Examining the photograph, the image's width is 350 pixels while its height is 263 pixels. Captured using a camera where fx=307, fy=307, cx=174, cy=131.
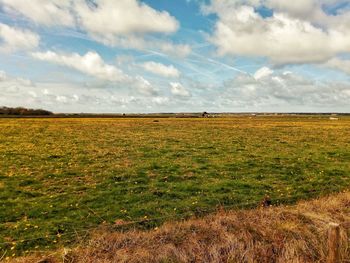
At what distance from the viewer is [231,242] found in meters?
7.36

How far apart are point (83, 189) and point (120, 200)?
300 centimetres

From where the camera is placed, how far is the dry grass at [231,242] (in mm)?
6828

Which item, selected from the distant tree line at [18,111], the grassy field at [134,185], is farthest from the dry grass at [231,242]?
the distant tree line at [18,111]

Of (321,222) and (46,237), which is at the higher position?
(321,222)

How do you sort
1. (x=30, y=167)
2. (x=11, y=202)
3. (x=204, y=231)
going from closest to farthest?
(x=204, y=231) → (x=11, y=202) → (x=30, y=167)

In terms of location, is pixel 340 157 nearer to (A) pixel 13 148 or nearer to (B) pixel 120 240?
(B) pixel 120 240

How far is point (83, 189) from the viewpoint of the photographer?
16.4m

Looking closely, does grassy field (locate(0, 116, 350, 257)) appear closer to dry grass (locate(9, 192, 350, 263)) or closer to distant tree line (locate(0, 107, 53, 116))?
dry grass (locate(9, 192, 350, 263))

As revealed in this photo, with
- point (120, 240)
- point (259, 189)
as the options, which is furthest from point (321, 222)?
point (259, 189)

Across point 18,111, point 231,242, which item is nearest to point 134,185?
point 231,242

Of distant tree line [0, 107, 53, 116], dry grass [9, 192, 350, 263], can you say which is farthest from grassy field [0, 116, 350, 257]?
distant tree line [0, 107, 53, 116]

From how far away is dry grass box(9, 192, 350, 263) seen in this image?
6828 mm

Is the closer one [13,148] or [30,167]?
[30,167]

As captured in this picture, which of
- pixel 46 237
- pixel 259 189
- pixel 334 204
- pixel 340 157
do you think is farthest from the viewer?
pixel 340 157
